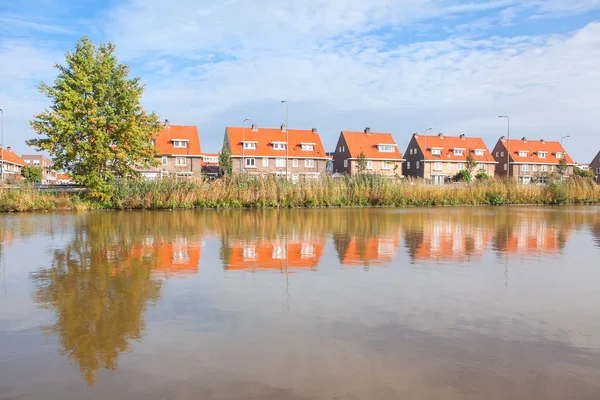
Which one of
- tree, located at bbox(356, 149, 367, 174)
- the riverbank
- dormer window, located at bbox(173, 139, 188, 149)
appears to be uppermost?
dormer window, located at bbox(173, 139, 188, 149)

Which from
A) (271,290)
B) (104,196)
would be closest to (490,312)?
(271,290)

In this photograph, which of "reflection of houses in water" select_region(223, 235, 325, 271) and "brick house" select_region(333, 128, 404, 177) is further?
"brick house" select_region(333, 128, 404, 177)

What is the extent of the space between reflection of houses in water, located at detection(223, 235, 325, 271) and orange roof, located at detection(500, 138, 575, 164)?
78.9 metres

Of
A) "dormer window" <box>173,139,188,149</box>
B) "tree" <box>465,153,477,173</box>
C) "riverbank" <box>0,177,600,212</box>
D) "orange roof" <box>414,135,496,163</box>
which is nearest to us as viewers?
"riverbank" <box>0,177,600,212</box>

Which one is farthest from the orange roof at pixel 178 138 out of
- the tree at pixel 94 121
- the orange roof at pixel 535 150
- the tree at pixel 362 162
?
the orange roof at pixel 535 150

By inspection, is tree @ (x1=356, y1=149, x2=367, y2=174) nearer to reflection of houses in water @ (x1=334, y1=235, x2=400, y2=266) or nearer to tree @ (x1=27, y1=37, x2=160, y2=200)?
tree @ (x1=27, y1=37, x2=160, y2=200)

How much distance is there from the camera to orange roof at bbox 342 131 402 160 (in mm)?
72000

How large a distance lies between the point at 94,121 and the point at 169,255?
798 inches

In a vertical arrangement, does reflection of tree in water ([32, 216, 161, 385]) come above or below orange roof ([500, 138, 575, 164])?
below

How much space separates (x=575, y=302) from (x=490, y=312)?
1.51m

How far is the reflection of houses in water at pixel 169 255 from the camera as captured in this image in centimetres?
919

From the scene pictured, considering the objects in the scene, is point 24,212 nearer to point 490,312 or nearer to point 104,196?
point 104,196

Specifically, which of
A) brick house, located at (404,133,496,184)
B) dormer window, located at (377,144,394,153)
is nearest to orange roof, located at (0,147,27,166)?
dormer window, located at (377,144,394,153)

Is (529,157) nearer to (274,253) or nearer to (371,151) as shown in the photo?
(371,151)
